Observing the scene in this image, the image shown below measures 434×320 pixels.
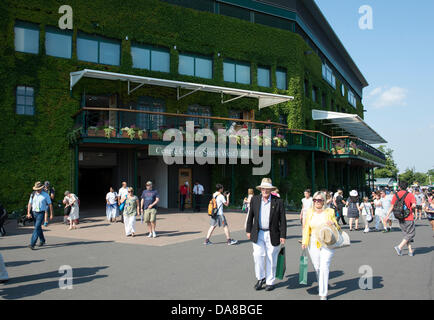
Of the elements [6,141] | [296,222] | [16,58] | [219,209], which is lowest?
[296,222]

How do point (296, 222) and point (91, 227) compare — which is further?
point (296, 222)

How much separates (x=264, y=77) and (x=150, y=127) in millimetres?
10481

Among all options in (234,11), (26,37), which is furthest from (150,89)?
(234,11)

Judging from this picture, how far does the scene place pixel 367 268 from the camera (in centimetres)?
761

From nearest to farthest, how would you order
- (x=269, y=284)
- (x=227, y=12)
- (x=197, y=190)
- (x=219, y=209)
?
(x=269, y=284) → (x=219, y=209) → (x=197, y=190) → (x=227, y=12)

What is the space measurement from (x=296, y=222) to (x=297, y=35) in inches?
666

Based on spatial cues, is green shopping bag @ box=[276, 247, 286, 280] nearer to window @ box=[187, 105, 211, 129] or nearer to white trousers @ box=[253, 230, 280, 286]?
white trousers @ box=[253, 230, 280, 286]

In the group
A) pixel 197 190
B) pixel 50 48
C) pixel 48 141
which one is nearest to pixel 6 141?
pixel 48 141

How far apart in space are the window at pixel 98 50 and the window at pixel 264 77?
1017 centimetres

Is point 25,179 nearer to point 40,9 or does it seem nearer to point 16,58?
point 16,58

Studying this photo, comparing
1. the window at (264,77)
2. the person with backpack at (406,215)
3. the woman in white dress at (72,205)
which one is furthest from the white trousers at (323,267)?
the window at (264,77)

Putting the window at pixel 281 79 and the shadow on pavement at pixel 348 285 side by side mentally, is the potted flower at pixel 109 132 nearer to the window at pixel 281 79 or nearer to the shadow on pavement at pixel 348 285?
the shadow on pavement at pixel 348 285

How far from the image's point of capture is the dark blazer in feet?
20.4

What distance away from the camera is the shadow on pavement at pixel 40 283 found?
596cm
